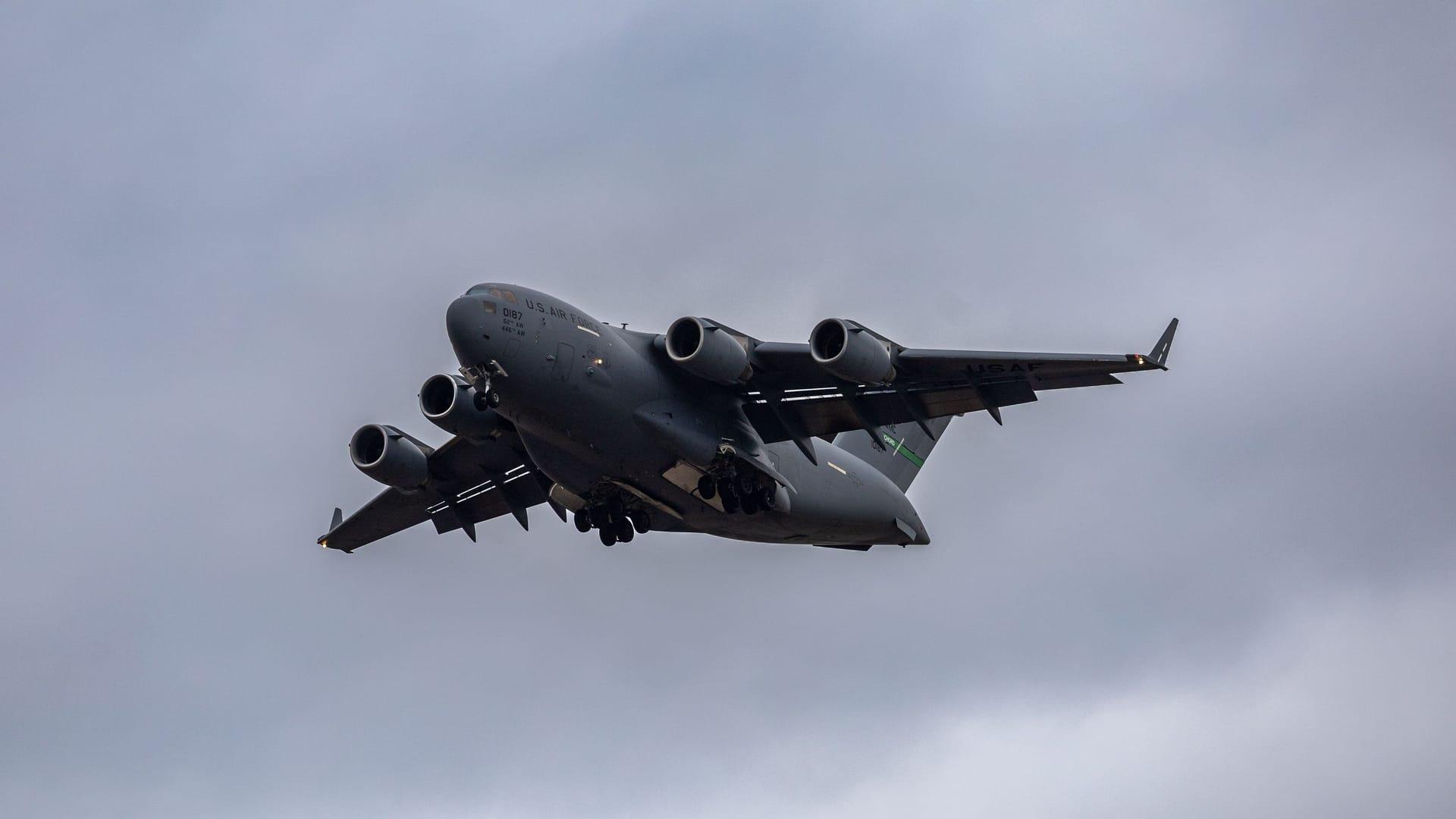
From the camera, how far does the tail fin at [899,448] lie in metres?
30.1

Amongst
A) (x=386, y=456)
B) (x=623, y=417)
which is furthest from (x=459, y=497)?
(x=623, y=417)

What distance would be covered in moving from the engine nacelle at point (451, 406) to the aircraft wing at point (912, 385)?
4148mm

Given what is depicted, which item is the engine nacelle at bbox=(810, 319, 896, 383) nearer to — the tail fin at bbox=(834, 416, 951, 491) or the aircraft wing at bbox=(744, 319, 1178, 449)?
the aircraft wing at bbox=(744, 319, 1178, 449)

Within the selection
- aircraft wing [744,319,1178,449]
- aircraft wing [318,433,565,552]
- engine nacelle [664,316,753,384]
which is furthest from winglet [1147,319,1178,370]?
aircraft wing [318,433,565,552]

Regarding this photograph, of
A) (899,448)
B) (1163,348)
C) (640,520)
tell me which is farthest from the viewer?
(899,448)

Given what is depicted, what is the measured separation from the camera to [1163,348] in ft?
72.4

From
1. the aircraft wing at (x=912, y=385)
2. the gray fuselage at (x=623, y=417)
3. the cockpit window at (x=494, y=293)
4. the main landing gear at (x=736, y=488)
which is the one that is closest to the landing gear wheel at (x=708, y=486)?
the main landing gear at (x=736, y=488)

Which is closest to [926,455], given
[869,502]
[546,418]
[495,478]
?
[869,502]

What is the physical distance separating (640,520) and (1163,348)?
28.5 ft

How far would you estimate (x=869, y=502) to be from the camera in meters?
27.7

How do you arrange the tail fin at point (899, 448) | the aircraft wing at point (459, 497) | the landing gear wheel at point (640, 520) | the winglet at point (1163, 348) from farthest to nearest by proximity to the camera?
the tail fin at point (899, 448) < the aircraft wing at point (459, 497) < the landing gear wheel at point (640, 520) < the winglet at point (1163, 348)

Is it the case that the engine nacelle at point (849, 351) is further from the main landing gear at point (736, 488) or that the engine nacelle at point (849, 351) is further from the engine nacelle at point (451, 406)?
the engine nacelle at point (451, 406)

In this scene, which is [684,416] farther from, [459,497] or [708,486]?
[459,497]

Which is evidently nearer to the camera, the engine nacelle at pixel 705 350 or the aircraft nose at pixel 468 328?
the aircraft nose at pixel 468 328
